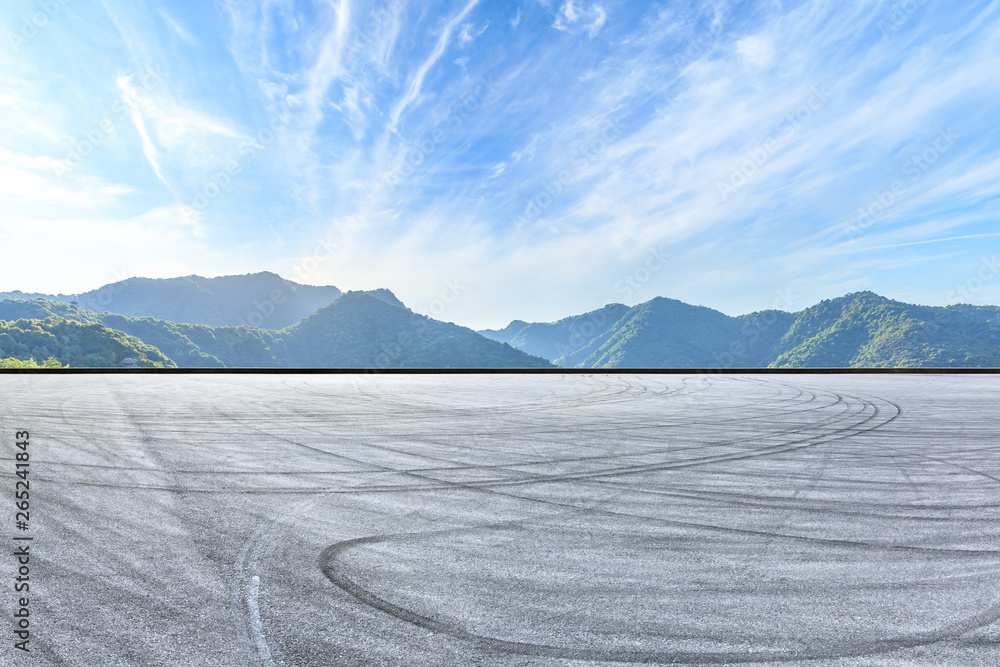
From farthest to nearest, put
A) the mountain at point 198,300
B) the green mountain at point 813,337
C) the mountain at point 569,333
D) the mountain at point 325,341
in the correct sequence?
the mountain at point 569,333
the mountain at point 198,300
the mountain at point 325,341
the green mountain at point 813,337

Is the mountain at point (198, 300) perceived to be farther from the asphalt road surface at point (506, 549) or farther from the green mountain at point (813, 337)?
the asphalt road surface at point (506, 549)

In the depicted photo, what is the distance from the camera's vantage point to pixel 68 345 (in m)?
54.5

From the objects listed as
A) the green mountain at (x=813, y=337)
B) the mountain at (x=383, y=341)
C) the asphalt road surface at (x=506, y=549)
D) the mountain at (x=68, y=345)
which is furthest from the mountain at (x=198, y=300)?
the asphalt road surface at (x=506, y=549)

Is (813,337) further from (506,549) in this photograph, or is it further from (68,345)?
(68,345)

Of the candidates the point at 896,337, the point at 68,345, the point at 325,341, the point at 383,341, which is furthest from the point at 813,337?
the point at 68,345

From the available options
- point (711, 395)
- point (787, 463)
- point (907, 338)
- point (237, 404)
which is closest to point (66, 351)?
point (237, 404)

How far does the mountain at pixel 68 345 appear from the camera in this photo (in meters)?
52.0

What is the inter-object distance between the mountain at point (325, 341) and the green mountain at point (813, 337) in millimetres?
24882

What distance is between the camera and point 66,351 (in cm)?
5381

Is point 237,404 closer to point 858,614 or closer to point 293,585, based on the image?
point 293,585

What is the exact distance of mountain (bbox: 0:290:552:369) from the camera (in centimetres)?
7369

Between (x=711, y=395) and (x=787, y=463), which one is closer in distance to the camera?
(x=787, y=463)

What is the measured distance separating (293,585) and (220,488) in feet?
9.04

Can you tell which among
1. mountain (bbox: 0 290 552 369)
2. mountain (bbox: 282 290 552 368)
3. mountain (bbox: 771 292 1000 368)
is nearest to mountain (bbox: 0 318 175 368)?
mountain (bbox: 0 290 552 369)
